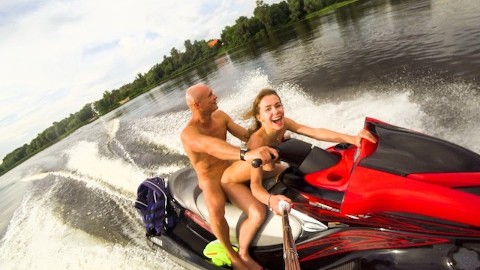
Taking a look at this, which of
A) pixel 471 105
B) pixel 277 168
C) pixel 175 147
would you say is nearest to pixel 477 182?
pixel 277 168

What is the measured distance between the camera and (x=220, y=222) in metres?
3.01

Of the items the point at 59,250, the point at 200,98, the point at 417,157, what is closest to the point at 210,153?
the point at 200,98

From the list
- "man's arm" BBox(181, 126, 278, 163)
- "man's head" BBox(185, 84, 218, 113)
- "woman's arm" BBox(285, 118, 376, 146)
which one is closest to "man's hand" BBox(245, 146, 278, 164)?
"man's arm" BBox(181, 126, 278, 163)

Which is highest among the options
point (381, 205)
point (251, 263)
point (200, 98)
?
point (200, 98)

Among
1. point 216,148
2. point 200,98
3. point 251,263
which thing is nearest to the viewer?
point 216,148

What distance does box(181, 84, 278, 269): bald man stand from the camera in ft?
9.57

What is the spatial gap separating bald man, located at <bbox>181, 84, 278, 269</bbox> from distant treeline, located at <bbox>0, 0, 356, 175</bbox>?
1794 inches

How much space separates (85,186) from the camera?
9258 mm

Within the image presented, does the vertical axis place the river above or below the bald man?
below

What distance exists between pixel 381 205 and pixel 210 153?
1.40 m

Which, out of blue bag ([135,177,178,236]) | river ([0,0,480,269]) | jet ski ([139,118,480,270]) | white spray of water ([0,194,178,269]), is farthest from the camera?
river ([0,0,480,269])

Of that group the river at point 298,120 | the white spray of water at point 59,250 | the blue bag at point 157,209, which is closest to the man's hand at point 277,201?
the blue bag at point 157,209

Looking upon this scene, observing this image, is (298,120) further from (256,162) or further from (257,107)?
(256,162)

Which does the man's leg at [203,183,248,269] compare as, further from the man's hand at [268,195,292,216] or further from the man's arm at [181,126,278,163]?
the man's hand at [268,195,292,216]
